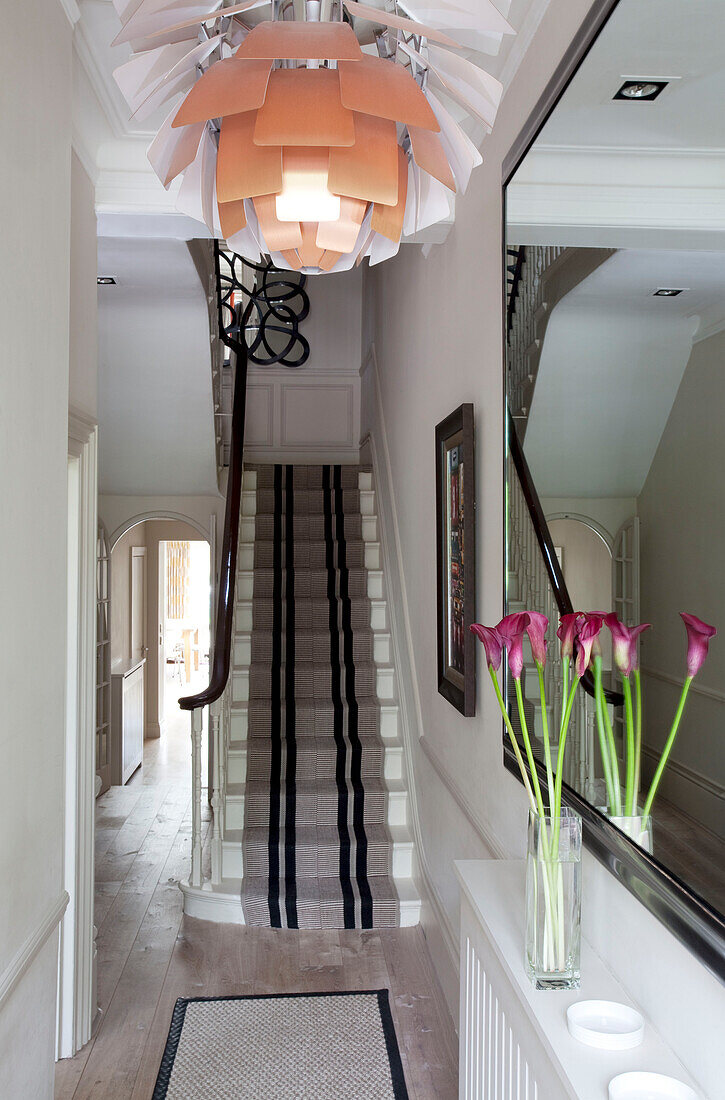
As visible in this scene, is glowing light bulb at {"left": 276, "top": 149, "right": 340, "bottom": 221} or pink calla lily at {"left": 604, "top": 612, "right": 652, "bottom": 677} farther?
pink calla lily at {"left": 604, "top": 612, "right": 652, "bottom": 677}

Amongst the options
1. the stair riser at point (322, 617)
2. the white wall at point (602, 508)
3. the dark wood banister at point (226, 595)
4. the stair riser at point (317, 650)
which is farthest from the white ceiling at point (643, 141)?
the stair riser at point (322, 617)

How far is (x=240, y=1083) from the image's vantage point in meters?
2.51

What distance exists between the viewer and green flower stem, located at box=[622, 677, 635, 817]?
133 centimetres

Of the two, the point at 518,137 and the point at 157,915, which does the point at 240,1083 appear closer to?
the point at 157,915

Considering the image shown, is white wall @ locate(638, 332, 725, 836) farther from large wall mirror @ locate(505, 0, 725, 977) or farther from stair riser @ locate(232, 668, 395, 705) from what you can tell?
stair riser @ locate(232, 668, 395, 705)

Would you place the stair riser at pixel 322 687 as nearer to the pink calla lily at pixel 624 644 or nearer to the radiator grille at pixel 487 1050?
the radiator grille at pixel 487 1050

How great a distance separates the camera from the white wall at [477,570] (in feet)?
4.29

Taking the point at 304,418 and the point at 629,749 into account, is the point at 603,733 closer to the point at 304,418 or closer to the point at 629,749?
the point at 629,749

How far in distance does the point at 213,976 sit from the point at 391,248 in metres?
2.83

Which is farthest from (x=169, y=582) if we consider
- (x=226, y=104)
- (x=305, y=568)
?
(x=226, y=104)

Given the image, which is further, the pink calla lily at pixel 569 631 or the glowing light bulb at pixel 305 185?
the pink calla lily at pixel 569 631

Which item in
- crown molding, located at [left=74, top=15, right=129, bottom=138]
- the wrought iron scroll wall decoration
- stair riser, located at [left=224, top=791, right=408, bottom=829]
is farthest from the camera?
the wrought iron scroll wall decoration

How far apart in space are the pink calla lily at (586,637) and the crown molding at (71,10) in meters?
1.90

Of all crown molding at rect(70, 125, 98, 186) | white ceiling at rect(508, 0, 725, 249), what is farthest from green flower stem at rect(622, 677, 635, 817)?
crown molding at rect(70, 125, 98, 186)
